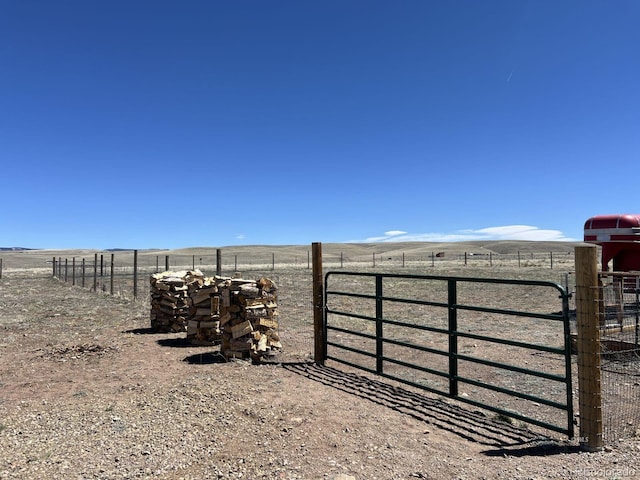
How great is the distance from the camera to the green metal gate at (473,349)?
535 cm

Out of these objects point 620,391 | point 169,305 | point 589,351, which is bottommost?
point 620,391

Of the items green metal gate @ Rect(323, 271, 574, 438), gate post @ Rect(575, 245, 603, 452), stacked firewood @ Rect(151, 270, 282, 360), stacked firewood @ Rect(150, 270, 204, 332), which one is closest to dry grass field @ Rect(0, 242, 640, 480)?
gate post @ Rect(575, 245, 603, 452)

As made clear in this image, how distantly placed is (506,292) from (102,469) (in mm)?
19711

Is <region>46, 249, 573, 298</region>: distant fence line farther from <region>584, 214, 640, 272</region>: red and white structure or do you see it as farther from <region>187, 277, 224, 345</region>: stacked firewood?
<region>584, 214, 640, 272</region>: red and white structure

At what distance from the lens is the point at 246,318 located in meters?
8.36

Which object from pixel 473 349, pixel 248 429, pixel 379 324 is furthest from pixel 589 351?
pixel 473 349

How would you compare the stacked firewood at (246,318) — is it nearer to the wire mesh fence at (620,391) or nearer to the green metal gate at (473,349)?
the green metal gate at (473,349)

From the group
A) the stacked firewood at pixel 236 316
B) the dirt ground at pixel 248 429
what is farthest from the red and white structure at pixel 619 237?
the stacked firewood at pixel 236 316

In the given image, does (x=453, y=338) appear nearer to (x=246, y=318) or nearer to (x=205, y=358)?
(x=246, y=318)

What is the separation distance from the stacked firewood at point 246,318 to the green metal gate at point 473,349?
1.15 m

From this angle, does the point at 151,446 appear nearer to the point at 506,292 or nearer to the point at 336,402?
the point at 336,402

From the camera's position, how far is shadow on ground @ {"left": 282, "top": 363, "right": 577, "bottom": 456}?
460 cm

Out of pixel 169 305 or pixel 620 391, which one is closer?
pixel 620 391

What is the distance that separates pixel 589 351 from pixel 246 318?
221 inches
